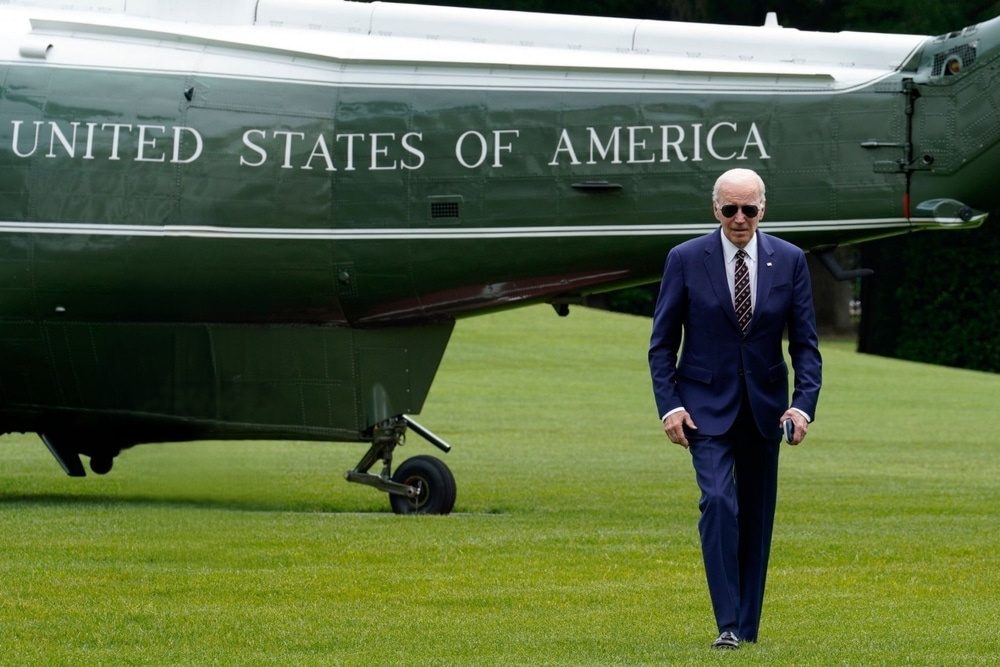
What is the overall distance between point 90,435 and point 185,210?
2.32 metres

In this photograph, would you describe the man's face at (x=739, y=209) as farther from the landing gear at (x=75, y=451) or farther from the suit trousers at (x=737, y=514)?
the landing gear at (x=75, y=451)

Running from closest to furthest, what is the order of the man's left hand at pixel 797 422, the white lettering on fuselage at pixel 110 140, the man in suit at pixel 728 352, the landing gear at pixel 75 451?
1. the man's left hand at pixel 797 422
2. the man in suit at pixel 728 352
3. the white lettering on fuselage at pixel 110 140
4. the landing gear at pixel 75 451

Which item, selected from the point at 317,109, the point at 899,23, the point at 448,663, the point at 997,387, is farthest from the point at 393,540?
the point at 899,23

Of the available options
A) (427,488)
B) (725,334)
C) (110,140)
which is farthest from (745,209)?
(110,140)

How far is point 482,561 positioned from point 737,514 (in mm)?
3372

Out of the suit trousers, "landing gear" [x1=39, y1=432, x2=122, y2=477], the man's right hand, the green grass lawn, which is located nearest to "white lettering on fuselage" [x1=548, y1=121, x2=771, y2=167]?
the green grass lawn

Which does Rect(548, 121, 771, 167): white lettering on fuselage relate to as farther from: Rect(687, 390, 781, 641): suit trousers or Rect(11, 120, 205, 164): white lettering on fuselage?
Rect(687, 390, 781, 641): suit trousers

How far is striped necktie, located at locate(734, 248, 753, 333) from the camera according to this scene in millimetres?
7379

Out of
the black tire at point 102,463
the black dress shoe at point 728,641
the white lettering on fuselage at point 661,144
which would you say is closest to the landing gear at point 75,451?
the black tire at point 102,463

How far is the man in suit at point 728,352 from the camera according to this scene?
7.32 metres

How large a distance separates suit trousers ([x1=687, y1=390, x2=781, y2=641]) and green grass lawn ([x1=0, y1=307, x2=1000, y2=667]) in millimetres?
194

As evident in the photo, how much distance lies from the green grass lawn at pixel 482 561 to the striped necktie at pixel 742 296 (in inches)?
52.7

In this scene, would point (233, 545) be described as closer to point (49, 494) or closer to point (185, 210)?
point (185, 210)

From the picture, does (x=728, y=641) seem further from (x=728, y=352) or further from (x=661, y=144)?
(x=661, y=144)
